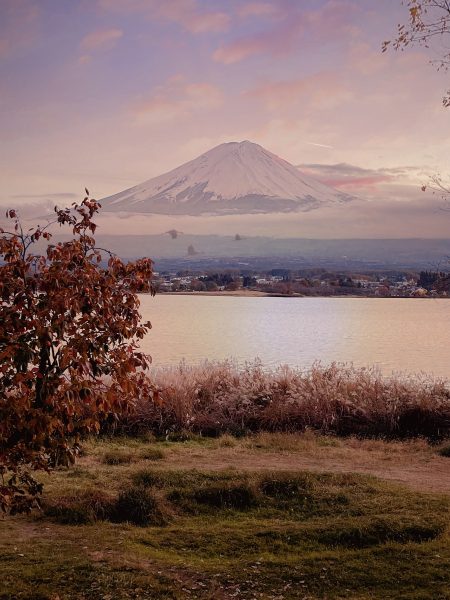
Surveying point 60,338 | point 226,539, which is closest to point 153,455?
point 226,539

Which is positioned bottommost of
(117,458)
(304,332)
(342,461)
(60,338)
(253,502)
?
(342,461)

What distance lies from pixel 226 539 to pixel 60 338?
334 centimetres

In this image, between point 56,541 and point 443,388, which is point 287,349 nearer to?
point 443,388

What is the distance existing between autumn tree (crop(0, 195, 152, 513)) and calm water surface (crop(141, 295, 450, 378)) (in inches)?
464

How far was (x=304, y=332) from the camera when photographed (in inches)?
1121

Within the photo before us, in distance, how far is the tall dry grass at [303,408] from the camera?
14.7 metres

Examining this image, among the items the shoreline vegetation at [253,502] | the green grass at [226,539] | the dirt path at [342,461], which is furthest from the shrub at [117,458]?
the green grass at [226,539]

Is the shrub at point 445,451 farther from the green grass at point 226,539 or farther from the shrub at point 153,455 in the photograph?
the shrub at point 153,455

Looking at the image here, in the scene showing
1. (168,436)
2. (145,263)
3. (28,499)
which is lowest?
(168,436)

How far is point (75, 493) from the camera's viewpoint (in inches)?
368

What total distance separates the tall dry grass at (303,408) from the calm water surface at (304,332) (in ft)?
A: 7.20

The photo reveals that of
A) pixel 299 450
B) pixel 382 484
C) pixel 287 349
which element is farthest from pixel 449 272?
pixel 287 349

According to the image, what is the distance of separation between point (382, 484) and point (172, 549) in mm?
3656

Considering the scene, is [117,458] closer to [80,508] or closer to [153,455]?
[153,455]
